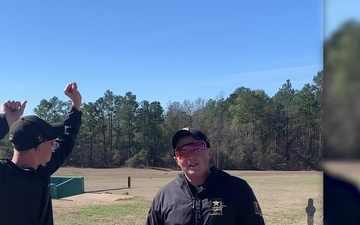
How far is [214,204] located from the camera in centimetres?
253

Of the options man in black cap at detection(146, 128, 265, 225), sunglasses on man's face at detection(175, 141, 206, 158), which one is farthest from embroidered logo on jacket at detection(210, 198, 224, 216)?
sunglasses on man's face at detection(175, 141, 206, 158)

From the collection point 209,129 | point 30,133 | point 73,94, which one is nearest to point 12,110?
point 73,94

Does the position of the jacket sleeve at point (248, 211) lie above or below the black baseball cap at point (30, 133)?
below

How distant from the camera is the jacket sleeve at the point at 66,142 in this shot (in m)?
2.94

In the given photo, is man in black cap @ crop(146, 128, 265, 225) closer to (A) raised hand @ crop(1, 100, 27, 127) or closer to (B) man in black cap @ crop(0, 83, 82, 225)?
(B) man in black cap @ crop(0, 83, 82, 225)

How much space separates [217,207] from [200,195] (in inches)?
5.1

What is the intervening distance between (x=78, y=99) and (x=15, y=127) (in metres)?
0.65

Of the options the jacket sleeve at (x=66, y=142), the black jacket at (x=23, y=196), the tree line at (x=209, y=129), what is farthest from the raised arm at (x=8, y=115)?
the tree line at (x=209, y=129)

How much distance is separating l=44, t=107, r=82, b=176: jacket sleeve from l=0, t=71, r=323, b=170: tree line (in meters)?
66.4

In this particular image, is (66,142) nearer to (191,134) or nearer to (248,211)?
(191,134)

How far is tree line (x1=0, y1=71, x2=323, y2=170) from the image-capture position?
71.7 m

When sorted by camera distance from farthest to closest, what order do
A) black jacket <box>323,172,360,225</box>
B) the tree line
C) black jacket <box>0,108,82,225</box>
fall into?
the tree line, black jacket <box>0,108,82,225</box>, black jacket <box>323,172,360,225</box>

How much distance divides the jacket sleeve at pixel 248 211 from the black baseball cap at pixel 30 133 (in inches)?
44.4

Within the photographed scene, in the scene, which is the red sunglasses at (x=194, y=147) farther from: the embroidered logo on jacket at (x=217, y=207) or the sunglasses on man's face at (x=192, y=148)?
the embroidered logo on jacket at (x=217, y=207)
